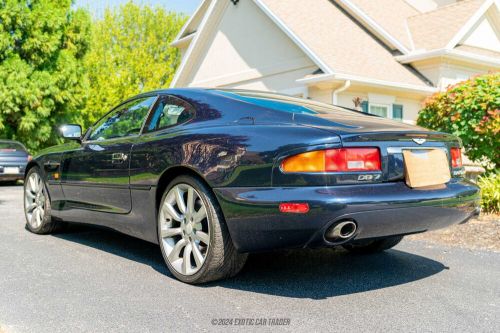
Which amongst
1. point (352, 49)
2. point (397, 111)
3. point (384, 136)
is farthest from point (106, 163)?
point (397, 111)

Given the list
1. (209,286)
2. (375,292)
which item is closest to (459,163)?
(375,292)

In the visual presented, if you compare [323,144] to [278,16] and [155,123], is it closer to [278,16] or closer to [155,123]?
[155,123]

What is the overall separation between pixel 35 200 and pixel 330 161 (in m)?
4.09

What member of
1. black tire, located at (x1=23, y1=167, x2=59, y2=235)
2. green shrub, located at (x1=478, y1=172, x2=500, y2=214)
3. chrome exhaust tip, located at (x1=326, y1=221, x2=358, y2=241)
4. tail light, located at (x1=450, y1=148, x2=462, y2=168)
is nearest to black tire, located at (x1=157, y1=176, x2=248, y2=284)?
chrome exhaust tip, located at (x1=326, y1=221, x2=358, y2=241)

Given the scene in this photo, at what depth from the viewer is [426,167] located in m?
3.71

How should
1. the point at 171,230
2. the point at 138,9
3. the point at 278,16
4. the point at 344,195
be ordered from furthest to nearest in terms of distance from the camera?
the point at 138,9 < the point at 278,16 < the point at 171,230 < the point at 344,195

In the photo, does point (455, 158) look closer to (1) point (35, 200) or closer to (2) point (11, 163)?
(1) point (35, 200)

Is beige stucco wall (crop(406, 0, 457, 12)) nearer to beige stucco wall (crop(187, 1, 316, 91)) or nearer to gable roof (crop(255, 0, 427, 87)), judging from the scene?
gable roof (crop(255, 0, 427, 87))

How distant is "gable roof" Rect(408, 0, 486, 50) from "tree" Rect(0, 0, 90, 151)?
11864mm

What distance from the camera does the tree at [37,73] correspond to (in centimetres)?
1809

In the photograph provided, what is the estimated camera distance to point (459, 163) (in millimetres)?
4180

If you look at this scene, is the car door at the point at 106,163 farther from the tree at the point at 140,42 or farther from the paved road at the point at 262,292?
the tree at the point at 140,42

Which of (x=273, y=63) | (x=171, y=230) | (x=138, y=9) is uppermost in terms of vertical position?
(x=138, y=9)

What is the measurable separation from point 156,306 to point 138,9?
39.2 m
